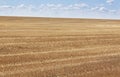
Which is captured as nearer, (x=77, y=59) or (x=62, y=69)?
(x=62, y=69)

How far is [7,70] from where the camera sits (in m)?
11.3

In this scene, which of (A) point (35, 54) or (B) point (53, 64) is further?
(A) point (35, 54)

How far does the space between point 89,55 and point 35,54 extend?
99.8 inches

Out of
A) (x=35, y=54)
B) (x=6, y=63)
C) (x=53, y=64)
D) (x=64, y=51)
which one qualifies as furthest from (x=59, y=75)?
(x=64, y=51)

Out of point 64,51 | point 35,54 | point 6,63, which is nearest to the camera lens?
point 6,63

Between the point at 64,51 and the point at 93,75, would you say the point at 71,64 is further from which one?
the point at 64,51

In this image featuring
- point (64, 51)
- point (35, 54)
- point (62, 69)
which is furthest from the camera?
point (64, 51)

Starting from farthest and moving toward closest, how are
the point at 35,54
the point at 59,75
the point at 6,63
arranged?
the point at 35,54 < the point at 6,63 < the point at 59,75

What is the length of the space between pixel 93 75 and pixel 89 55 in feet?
13.8

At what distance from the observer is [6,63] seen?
12.6m

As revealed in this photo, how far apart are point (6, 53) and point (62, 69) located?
4.09 metres

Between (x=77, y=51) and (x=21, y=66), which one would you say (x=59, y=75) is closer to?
(x=21, y=66)

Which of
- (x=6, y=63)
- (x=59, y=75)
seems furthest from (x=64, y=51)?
(x=59, y=75)

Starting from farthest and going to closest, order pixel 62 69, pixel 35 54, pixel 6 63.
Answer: pixel 35 54 → pixel 6 63 → pixel 62 69
